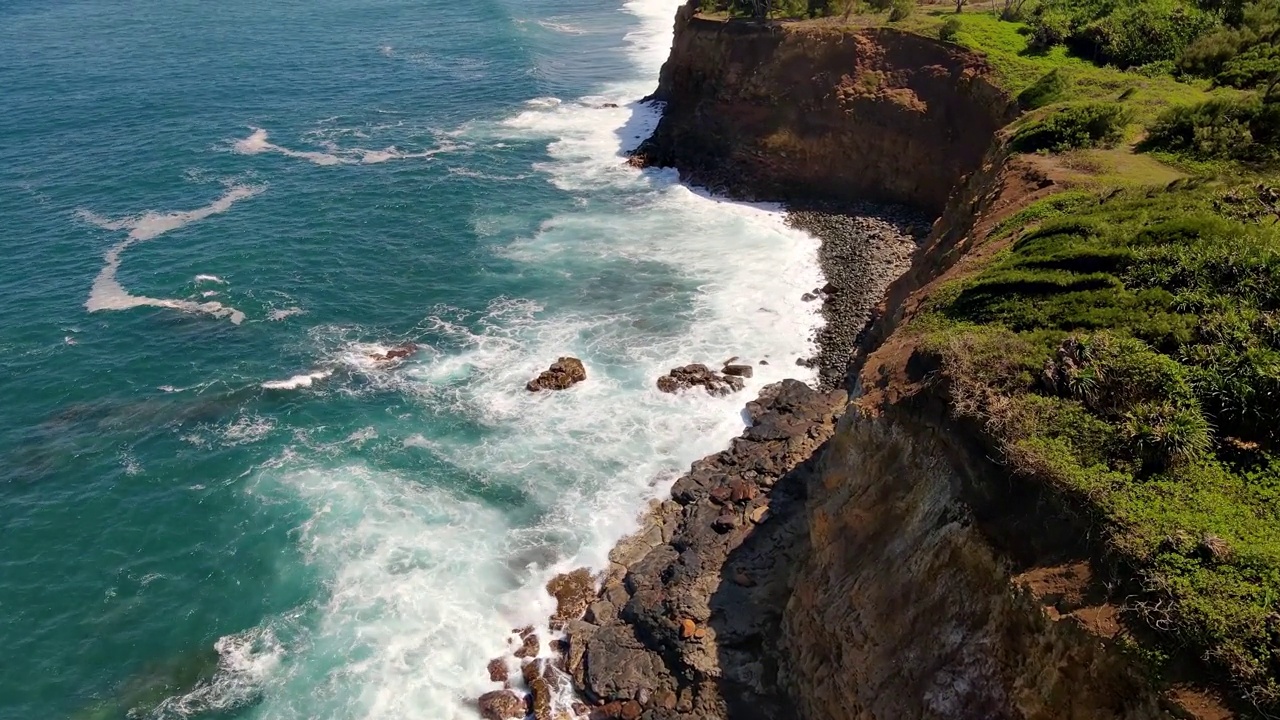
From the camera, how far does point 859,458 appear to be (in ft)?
75.4

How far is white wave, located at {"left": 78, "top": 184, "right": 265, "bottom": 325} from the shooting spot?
47.3 m

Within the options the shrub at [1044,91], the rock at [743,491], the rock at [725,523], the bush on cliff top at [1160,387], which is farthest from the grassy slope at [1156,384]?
the shrub at [1044,91]

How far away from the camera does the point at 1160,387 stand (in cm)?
1673

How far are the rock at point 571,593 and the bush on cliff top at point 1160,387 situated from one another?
53.9 ft

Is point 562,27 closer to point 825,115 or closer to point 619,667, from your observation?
point 825,115

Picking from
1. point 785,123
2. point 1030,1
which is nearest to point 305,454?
point 785,123

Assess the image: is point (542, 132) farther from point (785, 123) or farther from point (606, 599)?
point (606, 599)

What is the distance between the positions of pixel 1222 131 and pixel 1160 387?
20.2m

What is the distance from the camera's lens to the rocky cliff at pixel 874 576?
49.3 ft

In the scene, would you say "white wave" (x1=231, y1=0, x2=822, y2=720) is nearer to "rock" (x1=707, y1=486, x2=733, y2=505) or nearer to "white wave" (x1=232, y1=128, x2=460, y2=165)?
"rock" (x1=707, y1=486, x2=733, y2=505)

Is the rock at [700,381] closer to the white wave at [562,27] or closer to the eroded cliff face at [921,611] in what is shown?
the eroded cliff face at [921,611]

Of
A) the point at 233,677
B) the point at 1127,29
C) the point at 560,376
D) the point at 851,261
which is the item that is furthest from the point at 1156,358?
the point at 1127,29

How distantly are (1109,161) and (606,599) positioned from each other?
28158 millimetres

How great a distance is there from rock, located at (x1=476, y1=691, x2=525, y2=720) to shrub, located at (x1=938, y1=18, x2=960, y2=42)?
50.9m
